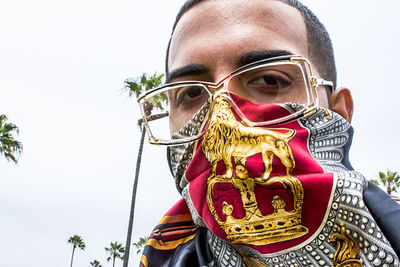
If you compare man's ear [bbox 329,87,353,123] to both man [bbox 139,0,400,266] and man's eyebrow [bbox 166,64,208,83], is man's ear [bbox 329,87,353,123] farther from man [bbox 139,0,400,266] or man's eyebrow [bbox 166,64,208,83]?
man's eyebrow [bbox 166,64,208,83]

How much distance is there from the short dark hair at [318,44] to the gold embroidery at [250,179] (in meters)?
0.78

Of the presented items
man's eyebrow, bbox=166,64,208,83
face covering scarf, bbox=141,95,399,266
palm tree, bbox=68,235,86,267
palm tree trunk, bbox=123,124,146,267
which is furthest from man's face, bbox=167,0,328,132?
palm tree, bbox=68,235,86,267

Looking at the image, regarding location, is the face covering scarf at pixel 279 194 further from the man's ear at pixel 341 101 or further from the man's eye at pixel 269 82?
the man's ear at pixel 341 101

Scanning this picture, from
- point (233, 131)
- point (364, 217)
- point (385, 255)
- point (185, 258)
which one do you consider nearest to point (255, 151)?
point (233, 131)

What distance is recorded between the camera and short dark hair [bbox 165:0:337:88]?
1.71 m

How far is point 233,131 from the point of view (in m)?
1.15

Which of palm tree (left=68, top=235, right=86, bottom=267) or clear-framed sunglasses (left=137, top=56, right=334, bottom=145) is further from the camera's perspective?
palm tree (left=68, top=235, right=86, bottom=267)

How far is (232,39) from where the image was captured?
1.49 metres

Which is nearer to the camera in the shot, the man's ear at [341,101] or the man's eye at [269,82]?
the man's eye at [269,82]

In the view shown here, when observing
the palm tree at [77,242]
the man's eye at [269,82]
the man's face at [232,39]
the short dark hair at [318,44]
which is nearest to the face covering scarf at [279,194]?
the man's eye at [269,82]

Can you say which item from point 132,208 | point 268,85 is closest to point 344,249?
point 268,85

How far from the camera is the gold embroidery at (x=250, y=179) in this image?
0.97 meters

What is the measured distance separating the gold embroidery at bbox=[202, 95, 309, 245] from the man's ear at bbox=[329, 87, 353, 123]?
0.62 meters

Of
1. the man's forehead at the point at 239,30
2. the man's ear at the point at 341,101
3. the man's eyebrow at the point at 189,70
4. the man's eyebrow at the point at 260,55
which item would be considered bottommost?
the man's ear at the point at 341,101
